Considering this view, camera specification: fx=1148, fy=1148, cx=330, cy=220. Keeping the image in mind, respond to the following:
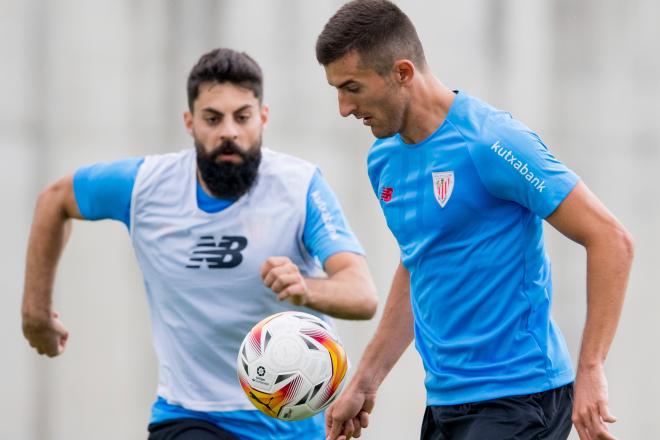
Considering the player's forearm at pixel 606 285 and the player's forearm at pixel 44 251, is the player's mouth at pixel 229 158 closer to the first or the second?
the player's forearm at pixel 44 251

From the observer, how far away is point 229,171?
451cm

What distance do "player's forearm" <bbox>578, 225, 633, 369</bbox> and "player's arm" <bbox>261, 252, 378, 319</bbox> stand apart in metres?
1.03

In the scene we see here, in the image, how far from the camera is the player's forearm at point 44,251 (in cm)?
482

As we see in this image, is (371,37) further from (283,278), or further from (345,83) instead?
(283,278)

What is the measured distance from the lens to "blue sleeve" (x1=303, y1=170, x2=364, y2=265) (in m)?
4.38

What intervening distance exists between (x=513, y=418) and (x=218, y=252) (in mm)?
1514

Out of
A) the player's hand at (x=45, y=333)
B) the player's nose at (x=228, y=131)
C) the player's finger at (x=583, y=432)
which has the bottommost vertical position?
the player's hand at (x=45, y=333)

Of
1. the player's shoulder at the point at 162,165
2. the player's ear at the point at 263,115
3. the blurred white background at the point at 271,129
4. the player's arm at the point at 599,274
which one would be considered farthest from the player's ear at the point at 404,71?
the blurred white background at the point at 271,129

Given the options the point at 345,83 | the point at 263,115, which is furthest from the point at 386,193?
the point at 263,115

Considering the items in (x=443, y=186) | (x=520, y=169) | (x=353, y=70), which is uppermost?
(x=353, y=70)

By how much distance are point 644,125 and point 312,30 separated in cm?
228

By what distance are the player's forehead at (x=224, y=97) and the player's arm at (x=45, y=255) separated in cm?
66

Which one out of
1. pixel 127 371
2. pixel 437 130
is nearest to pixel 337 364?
pixel 437 130

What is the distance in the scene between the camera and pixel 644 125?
24.7 feet
